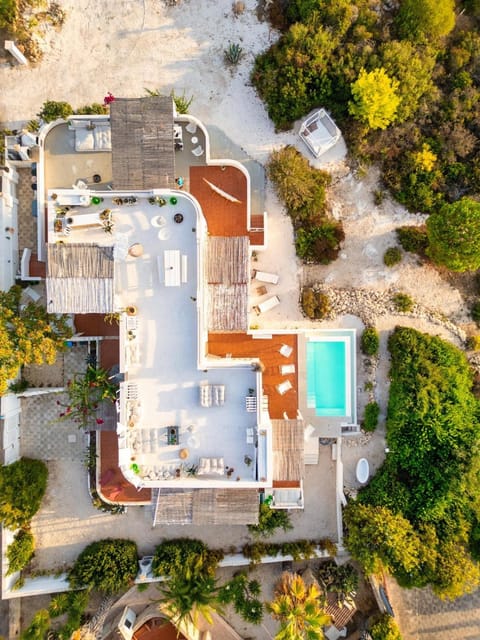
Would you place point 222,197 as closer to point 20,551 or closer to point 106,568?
point 106,568

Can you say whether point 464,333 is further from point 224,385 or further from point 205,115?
point 205,115

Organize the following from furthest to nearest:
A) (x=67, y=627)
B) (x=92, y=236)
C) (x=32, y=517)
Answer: (x=32, y=517)
(x=67, y=627)
(x=92, y=236)

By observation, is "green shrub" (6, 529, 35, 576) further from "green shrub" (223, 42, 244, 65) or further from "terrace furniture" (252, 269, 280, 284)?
"green shrub" (223, 42, 244, 65)

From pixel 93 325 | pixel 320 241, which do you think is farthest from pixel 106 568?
pixel 320 241

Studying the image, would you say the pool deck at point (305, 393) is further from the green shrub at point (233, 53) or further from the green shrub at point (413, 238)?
the green shrub at point (233, 53)

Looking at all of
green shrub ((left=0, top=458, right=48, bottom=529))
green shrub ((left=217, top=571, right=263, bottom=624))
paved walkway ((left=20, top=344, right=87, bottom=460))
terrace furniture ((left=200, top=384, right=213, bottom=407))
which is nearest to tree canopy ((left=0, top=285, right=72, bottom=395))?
paved walkway ((left=20, top=344, right=87, bottom=460))

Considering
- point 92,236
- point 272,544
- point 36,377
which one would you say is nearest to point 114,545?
point 272,544

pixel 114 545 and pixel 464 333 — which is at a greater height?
pixel 464 333
